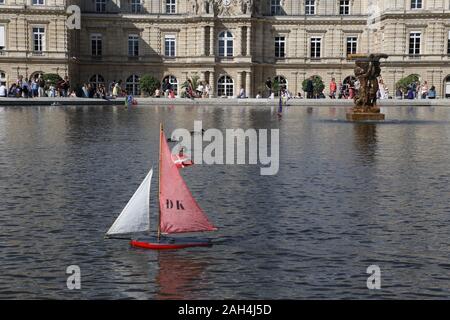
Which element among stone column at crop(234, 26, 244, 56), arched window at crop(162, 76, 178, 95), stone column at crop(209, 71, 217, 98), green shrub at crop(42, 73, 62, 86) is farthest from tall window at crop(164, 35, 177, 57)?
green shrub at crop(42, 73, 62, 86)

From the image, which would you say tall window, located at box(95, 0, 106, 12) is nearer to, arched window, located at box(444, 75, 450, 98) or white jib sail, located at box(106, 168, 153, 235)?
arched window, located at box(444, 75, 450, 98)

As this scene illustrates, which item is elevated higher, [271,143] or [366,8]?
[366,8]

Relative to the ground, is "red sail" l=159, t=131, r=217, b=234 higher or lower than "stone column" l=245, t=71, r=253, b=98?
lower

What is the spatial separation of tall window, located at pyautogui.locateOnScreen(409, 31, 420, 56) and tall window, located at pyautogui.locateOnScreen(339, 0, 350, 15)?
30.1 feet

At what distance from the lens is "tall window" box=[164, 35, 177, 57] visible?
90.1 m

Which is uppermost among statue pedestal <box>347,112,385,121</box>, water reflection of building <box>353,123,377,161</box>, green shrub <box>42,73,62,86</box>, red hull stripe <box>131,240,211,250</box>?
green shrub <box>42,73,62,86</box>

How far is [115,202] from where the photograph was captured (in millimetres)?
17719

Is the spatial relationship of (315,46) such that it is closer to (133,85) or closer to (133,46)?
(133,46)

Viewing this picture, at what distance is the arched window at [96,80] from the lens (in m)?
89.8

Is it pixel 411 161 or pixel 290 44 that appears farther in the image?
pixel 290 44

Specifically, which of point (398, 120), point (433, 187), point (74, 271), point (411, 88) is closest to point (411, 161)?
point (433, 187)

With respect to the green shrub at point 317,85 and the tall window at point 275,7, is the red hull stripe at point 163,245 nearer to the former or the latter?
the green shrub at point 317,85

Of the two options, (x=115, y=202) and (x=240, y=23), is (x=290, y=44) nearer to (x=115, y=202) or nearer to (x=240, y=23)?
(x=240, y=23)
